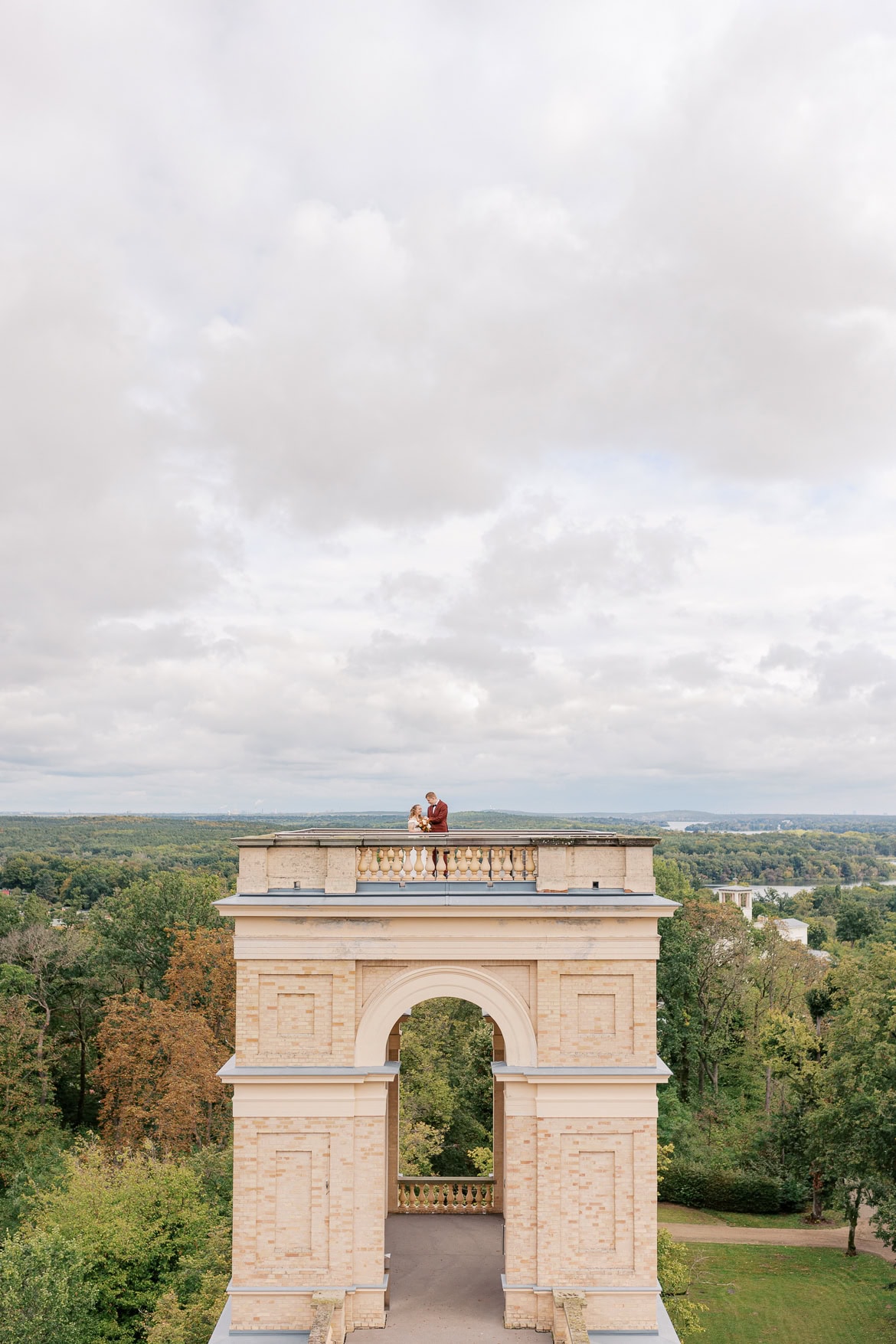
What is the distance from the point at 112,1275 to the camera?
967 inches

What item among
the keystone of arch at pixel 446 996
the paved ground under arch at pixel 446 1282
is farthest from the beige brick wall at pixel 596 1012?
the paved ground under arch at pixel 446 1282

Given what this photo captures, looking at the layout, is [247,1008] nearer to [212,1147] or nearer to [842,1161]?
[212,1147]

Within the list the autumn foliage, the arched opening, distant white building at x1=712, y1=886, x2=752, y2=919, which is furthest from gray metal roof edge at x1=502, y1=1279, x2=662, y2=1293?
distant white building at x1=712, y1=886, x2=752, y2=919

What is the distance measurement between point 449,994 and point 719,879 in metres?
168

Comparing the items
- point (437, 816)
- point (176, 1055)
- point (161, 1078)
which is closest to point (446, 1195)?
point (437, 816)

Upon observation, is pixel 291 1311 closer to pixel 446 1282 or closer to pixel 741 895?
pixel 446 1282

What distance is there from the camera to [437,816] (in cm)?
1638

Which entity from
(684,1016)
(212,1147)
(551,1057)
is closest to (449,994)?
(551,1057)

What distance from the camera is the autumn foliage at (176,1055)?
36562 millimetres

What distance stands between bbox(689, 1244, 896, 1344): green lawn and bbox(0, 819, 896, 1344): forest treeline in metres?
2.51

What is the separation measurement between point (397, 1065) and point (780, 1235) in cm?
3597

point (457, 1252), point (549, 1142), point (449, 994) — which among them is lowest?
point (457, 1252)

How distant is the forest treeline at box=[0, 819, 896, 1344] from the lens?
2450 cm

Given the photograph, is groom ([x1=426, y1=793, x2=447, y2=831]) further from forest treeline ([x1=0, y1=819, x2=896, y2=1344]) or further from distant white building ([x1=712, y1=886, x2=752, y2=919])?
distant white building ([x1=712, y1=886, x2=752, y2=919])
